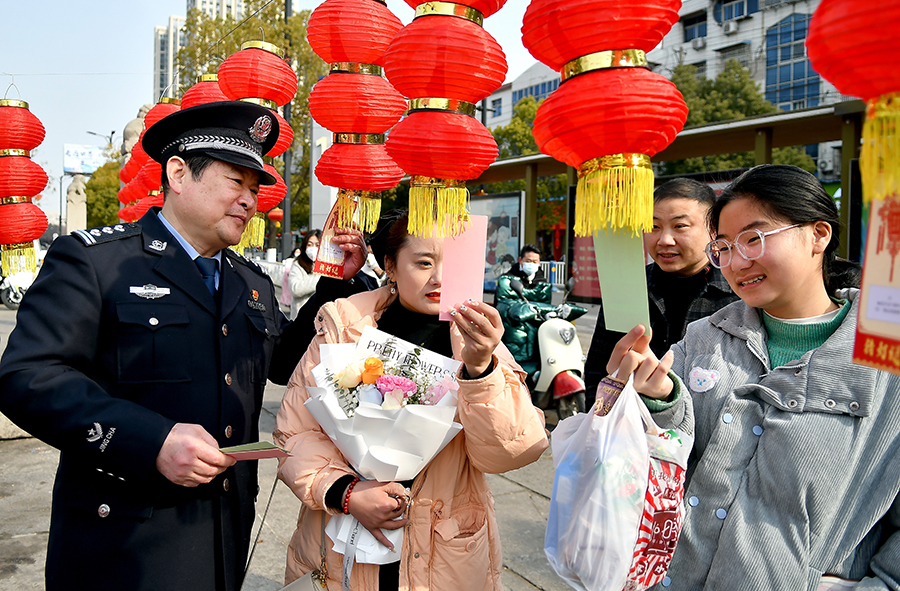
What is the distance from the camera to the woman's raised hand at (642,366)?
1.42m

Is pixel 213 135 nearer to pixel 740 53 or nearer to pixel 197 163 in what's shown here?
pixel 197 163

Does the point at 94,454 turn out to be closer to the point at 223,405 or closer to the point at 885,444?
the point at 223,405

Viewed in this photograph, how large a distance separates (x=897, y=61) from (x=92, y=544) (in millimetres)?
2067

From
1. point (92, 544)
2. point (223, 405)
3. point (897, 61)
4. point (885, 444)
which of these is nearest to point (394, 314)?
point (223, 405)

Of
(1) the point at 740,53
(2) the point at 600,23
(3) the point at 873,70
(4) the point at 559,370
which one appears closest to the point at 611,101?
(2) the point at 600,23

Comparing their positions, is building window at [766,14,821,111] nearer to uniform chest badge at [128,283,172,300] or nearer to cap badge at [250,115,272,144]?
cap badge at [250,115,272,144]

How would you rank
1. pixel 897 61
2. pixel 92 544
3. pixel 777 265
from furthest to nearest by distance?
1. pixel 92 544
2. pixel 777 265
3. pixel 897 61

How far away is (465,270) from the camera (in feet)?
5.21

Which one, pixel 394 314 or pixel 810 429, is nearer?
pixel 810 429

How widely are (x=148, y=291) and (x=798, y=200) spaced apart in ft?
5.99

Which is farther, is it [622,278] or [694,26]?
[694,26]

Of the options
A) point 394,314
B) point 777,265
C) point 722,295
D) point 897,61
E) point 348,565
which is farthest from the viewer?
point 722,295

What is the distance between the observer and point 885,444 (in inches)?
54.4

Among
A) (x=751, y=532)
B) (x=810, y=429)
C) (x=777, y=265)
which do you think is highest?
(x=777, y=265)
